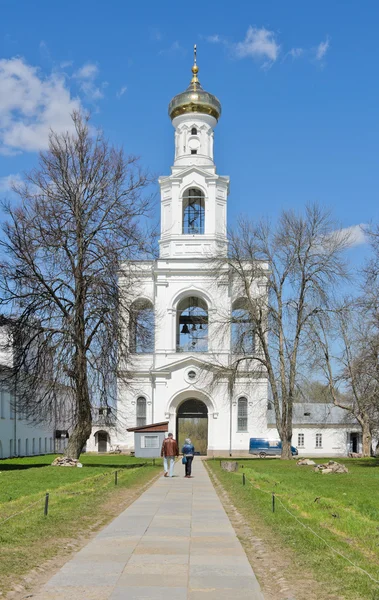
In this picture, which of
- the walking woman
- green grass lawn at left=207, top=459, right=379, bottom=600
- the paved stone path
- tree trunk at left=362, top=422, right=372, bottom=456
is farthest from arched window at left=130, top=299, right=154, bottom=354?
tree trunk at left=362, top=422, right=372, bottom=456

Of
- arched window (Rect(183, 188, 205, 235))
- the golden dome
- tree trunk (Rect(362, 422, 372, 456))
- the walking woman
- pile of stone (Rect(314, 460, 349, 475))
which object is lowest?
tree trunk (Rect(362, 422, 372, 456))

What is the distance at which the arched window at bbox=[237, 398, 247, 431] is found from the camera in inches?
2147

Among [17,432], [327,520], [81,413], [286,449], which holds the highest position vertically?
[81,413]

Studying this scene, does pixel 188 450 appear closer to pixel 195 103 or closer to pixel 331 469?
pixel 331 469

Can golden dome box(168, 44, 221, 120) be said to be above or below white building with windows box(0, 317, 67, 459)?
above

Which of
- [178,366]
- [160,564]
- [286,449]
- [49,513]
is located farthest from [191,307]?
[160,564]

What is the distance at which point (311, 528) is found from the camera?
1181 centimetres

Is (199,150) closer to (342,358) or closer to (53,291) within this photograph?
(342,358)

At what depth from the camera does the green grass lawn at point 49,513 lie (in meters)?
9.38

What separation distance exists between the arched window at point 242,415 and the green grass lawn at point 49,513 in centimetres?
2959

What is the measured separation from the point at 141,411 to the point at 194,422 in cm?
654

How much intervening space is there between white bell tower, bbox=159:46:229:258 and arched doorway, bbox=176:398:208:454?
10821mm

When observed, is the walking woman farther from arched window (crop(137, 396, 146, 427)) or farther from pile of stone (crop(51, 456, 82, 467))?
arched window (crop(137, 396, 146, 427))

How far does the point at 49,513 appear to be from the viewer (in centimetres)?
1346
